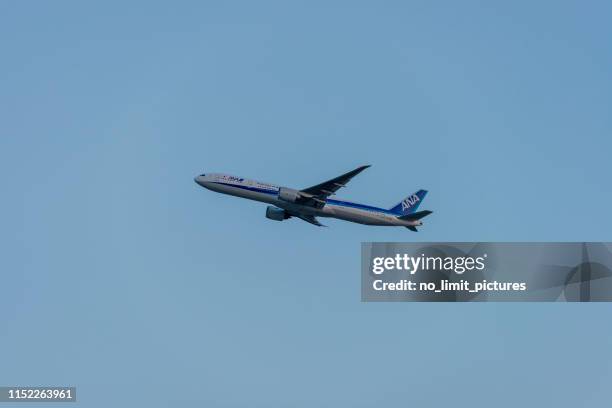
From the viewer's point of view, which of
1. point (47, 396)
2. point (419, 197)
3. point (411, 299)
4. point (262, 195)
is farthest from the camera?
point (419, 197)

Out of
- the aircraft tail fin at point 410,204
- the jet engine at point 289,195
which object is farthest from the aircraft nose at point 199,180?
the aircraft tail fin at point 410,204

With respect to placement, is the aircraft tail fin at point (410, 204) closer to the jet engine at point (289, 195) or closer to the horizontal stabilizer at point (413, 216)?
the horizontal stabilizer at point (413, 216)

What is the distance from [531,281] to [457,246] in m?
7.02

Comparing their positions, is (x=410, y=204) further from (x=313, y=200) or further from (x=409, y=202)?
(x=313, y=200)

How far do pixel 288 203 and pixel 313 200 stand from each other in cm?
231

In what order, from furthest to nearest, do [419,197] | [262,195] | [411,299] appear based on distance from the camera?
1. [419,197]
2. [262,195]
3. [411,299]

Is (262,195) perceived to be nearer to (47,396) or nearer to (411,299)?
(411,299)

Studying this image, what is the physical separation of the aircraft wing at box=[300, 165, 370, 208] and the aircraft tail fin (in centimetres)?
784

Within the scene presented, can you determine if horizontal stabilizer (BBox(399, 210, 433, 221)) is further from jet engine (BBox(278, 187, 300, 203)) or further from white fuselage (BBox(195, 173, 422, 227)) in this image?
jet engine (BBox(278, 187, 300, 203))

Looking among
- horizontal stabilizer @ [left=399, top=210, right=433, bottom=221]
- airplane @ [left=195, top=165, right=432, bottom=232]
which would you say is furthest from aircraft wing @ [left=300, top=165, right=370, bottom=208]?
horizontal stabilizer @ [left=399, top=210, right=433, bottom=221]

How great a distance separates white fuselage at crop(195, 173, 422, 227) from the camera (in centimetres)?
11531

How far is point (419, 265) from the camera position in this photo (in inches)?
4279

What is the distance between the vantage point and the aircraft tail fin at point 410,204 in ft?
397

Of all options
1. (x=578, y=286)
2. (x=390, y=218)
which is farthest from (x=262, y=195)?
(x=578, y=286)
